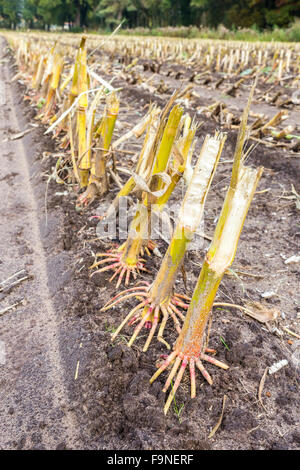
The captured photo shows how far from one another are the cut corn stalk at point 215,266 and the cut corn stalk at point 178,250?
5.7 inches

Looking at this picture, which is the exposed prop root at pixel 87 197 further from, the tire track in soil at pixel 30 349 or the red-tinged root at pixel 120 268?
the red-tinged root at pixel 120 268

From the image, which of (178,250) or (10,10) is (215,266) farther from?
(10,10)

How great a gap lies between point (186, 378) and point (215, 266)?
590 mm

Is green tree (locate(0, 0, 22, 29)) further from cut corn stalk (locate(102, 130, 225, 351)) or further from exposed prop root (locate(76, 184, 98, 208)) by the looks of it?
cut corn stalk (locate(102, 130, 225, 351))

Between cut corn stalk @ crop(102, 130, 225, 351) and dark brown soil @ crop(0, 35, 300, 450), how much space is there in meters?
0.12

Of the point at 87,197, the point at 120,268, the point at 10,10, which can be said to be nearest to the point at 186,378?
the point at 120,268

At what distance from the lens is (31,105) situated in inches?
235

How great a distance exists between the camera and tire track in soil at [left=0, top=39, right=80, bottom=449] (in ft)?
4.81

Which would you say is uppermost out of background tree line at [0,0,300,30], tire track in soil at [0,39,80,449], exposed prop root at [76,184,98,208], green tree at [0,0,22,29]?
green tree at [0,0,22,29]

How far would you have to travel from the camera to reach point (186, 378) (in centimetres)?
151

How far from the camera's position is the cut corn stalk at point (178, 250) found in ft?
4.28

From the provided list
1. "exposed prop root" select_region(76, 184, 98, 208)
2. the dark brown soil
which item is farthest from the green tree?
the dark brown soil
